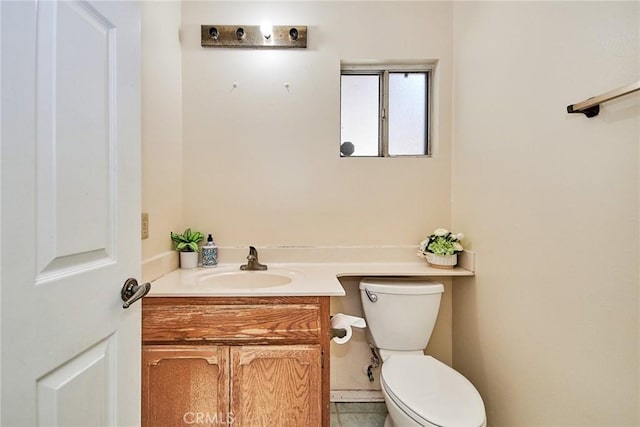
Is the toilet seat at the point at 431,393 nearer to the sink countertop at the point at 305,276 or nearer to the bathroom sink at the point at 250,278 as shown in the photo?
the sink countertop at the point at 305,276

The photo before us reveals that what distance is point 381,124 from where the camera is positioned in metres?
1.80

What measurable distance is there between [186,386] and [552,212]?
1546 millimetres

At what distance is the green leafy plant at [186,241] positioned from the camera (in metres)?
1.54

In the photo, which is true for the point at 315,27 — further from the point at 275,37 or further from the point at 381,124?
the point at 381,124

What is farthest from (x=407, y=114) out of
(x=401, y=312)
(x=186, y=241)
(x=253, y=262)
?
(x=186, y=241)

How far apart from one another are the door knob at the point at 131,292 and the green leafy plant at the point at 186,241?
820 millimetres

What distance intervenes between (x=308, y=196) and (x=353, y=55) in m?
0.89

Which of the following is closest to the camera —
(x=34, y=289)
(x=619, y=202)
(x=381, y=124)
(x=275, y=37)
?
(x=34, y=289)

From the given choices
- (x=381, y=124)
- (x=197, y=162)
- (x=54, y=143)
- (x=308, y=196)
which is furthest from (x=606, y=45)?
(x=197, y=162)

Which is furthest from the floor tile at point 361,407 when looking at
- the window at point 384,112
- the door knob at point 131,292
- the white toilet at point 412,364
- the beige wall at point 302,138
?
the window at point 384,112

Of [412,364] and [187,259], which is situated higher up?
[187,259]

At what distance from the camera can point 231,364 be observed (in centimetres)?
114

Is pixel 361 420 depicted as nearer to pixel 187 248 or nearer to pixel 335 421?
pixel 335 421

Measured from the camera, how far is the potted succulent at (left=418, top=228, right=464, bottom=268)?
1536mm
